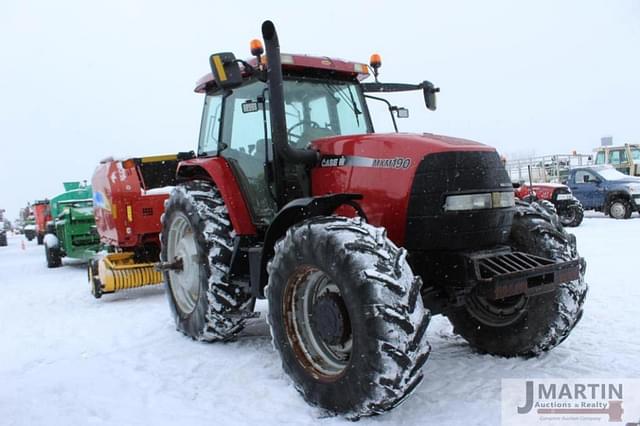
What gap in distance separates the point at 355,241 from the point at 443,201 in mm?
735

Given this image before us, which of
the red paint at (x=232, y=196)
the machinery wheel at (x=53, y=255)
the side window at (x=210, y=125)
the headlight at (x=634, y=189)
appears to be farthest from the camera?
the headlight at (x=634, y=189)

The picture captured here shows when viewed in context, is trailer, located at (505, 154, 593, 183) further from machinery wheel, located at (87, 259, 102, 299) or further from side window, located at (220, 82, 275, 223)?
side window, located at (220, 82, 275, 223)

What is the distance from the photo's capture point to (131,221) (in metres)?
7.77

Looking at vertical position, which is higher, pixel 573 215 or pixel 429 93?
pixel 429 93

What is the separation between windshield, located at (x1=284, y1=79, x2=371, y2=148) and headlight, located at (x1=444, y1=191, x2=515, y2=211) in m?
1.40

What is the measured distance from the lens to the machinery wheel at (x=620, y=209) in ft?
52.7

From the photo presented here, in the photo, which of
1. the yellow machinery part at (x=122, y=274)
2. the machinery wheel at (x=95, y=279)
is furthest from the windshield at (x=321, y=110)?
the machinery wheel at (x=95, y=279)

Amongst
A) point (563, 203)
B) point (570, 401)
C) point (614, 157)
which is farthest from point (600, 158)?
point (570, 401)

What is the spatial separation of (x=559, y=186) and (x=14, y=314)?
13.3m

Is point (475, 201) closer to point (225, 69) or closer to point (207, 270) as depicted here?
point (225, 69)

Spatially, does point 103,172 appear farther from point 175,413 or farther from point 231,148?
point 175,413

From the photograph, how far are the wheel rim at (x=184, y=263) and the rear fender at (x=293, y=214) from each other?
1.22m

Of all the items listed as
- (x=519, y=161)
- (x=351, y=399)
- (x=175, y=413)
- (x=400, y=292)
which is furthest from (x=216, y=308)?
(x=519, y=161)

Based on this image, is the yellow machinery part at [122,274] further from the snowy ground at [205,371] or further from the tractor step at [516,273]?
the tractor step at [516,273]
